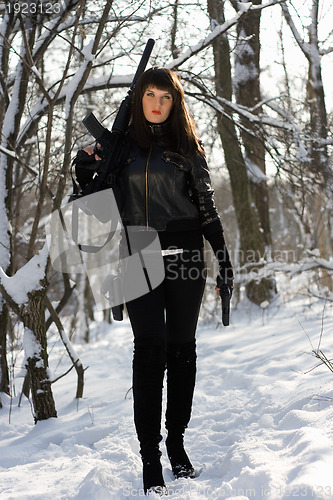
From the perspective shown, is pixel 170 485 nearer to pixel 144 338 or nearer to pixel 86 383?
pixel 144 338

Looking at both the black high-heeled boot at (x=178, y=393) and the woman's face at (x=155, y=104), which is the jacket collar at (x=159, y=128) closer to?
the woman's face at (x=155, y=104)

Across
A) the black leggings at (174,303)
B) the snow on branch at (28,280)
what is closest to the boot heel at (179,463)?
the black leggings at (174,303)

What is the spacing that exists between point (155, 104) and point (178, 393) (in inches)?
51.0

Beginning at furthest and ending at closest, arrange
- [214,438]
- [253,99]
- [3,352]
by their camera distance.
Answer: [253,99] < [3,352] < [214,438]

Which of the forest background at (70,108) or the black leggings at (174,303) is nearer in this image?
the black leggings at (174,303)

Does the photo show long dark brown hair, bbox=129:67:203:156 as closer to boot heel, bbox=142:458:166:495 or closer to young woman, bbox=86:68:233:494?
young woman, bbox=86:68:233:494

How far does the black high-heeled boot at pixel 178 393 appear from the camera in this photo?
7.32ft

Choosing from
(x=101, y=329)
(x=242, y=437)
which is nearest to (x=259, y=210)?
(x=242, y=437)

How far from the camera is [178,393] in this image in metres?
2.26

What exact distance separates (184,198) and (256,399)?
1692mm

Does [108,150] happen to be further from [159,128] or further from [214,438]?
[214,438]

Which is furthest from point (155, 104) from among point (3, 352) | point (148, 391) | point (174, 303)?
point (3, 352)

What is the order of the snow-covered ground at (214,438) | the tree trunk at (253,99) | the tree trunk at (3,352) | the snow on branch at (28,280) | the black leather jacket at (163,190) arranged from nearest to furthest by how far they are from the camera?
the snow-covered ground at (214,438) → the black leather jacket at (163,190) → the snow on branch at (28,280) → the tree trunk at (3,352) → the tree trunk at (253,99)

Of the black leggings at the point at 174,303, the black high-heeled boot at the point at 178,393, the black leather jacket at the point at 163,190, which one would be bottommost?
the black high-heeled boot at the point at 178,393
